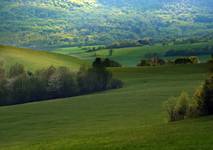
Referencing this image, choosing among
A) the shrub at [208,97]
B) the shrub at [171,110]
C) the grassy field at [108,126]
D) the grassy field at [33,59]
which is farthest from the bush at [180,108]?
the grassy field at [33,59]

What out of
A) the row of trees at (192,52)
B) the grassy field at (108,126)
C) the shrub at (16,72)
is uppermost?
the row of trees at (192,52)

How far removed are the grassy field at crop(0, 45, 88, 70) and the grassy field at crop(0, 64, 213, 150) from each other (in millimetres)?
31244

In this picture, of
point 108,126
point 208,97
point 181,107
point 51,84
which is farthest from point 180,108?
point 51,84

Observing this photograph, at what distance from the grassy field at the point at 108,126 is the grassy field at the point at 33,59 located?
103 ft

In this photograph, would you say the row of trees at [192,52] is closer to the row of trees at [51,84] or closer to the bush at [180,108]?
the row of trees at [51,84]

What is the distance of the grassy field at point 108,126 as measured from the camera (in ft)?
104

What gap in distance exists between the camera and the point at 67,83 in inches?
3967

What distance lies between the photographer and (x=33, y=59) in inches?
5527

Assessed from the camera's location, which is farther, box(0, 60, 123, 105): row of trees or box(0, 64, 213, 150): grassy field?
box(0, 60, 123, 105): row of trees

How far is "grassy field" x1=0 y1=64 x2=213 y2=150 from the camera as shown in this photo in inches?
1242

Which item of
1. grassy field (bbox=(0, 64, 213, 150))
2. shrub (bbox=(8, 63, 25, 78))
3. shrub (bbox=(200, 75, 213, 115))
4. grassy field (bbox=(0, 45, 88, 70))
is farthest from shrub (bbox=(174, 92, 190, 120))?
grassy field (bbox=(0, 45, 88, 70))

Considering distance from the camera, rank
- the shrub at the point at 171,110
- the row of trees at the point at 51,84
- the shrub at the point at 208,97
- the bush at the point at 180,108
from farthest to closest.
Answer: the row of trees at the point at 51,84
the shrub at the point at 171,110
the bush at the point at 180,108
the shrub at the point at 208,97

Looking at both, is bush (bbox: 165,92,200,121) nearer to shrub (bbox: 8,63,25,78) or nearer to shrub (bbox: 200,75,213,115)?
shrub (bbox: 200,75,213,115)

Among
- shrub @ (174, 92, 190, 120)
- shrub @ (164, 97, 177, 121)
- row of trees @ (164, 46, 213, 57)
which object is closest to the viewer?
shrub @ (174, 92, 190, 120)
